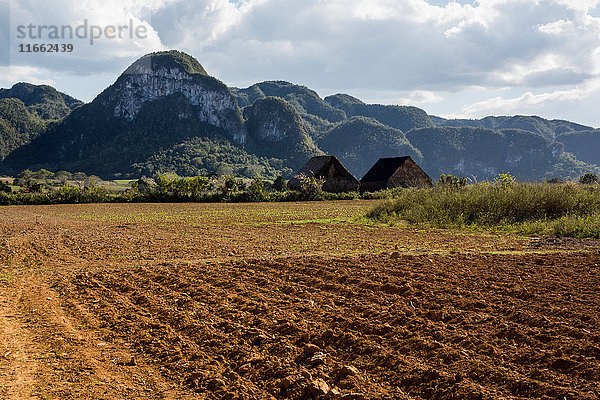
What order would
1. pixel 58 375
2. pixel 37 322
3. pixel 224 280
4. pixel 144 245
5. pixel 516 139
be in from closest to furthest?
pixel 58 375 → pixel 37 322 → pixel 224 280 → pixel 144 245 → pixel 516 139

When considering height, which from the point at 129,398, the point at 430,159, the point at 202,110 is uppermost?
the point at 202,110

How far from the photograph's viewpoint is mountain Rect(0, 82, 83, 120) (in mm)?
160750

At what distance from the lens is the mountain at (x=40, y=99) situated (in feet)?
527

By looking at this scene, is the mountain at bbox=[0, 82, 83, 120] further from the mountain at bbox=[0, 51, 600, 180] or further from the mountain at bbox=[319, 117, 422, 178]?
the mountain at bbox=[319, 117, 422, 178]

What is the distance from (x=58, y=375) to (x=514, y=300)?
5.44 m

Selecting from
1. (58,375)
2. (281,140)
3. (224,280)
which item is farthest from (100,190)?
(281,140)

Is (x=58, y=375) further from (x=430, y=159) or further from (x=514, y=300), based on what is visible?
(x=430, y=159)

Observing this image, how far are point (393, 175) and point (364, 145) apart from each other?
10769cm

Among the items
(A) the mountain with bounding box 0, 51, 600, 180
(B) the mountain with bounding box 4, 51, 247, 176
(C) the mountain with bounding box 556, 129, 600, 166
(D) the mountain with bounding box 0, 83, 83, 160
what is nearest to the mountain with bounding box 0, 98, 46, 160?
(D) the mountain with bounding box 0, 83, 83, 160

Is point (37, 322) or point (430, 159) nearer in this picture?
point (37, 322)

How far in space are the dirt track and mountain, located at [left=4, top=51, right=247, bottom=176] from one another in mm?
115684

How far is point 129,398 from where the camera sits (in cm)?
363

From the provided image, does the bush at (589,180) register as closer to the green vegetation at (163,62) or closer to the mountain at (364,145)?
the mountain at (364,145)

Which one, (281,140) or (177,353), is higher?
(281,140)
